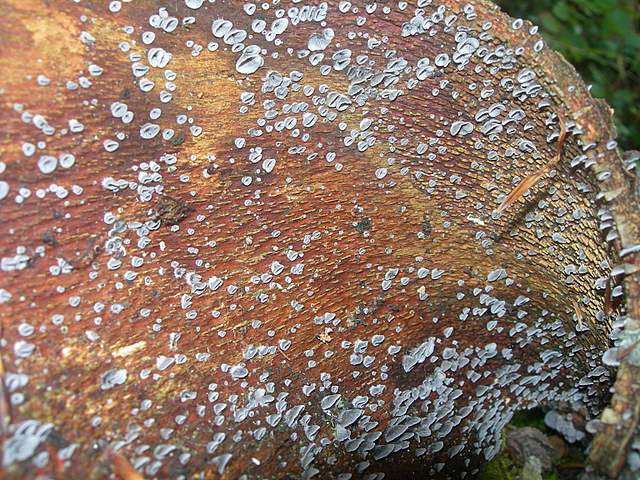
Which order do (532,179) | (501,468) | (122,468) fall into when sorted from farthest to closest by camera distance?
(501,468)
(532,179)
(122,468)

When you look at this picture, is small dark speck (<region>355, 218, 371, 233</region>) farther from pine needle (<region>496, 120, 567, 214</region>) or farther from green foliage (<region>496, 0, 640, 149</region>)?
green foliage (<region>496, 0, 640, 149</region>)

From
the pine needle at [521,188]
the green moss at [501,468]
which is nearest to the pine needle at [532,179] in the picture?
the pine needle at [521,188]

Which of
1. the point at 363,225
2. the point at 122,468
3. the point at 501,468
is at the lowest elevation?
the point at 501,468

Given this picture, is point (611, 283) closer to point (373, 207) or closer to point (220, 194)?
point (373, 207)

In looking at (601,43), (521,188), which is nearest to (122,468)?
(521,188)

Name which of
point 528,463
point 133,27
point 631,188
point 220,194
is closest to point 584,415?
point 528,463

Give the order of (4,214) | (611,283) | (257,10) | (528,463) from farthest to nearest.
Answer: (528,463)
(611,283)
(257,10)
(4,214)

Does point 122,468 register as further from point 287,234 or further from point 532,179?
point 532,179
